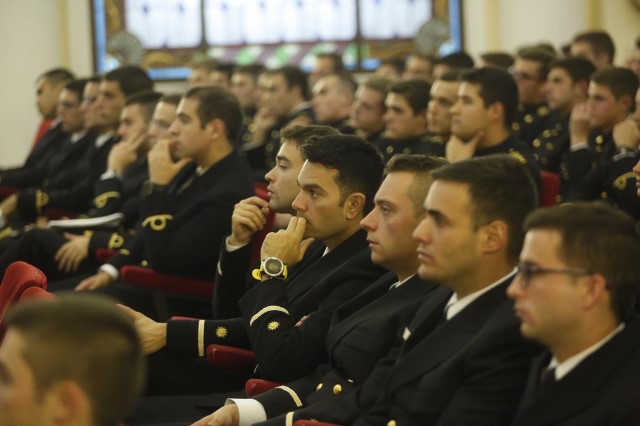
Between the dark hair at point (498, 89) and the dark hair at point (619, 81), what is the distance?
0.45 m

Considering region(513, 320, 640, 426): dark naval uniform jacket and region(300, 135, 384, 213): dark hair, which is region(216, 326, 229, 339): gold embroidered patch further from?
region(513, 320, 640, 426): dark naval uniform jacket

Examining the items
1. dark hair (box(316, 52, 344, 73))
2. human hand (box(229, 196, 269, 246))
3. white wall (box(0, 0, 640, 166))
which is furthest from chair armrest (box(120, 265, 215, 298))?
white wall (box(0, 0, 640, 166))

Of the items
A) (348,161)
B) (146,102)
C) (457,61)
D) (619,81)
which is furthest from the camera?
(457,61)

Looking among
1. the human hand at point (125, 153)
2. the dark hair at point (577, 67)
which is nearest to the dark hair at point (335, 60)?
the dark hair at point (577, 67)

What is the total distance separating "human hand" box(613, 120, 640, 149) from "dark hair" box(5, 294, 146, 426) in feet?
12.8

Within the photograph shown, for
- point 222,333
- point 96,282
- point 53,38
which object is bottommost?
point 96,282

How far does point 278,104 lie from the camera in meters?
8.60

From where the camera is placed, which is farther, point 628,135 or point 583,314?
point 628,135

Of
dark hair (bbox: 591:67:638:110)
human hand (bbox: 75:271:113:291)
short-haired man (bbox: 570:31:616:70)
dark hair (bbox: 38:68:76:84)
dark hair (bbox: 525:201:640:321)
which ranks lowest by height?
human hand (bbox: 75:271:113:291)

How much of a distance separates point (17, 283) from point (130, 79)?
166 inches

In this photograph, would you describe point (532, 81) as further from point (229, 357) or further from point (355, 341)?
point (355, 341)

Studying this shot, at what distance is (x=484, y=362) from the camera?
7.66 ft

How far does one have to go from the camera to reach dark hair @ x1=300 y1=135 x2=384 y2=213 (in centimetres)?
354

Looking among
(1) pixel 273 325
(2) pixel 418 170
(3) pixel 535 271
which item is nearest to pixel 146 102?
(1) pixel 273 325
